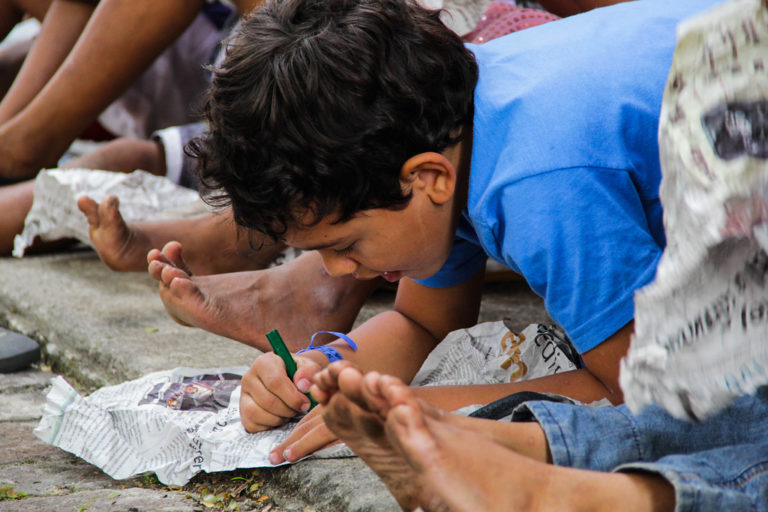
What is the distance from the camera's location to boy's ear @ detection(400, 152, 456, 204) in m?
1.20

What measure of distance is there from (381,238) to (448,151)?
162mm

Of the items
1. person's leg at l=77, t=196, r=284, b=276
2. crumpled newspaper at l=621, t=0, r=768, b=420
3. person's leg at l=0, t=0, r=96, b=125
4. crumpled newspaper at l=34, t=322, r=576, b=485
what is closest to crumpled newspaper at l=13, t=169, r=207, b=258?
person's leg at l=77, t=196, r=284, b=276

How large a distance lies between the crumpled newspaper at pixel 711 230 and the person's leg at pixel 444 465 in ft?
0.35

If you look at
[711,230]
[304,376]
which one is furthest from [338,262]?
[711,230]

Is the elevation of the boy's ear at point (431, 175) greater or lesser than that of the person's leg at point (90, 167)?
greater

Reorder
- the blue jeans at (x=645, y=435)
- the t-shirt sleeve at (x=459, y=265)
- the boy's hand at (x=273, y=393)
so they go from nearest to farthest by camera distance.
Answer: the blue jeans at (x=645, y=435) < the boy's hand at (x=273, y=393) < the t-shirt sleeve at (x=459, y=265)

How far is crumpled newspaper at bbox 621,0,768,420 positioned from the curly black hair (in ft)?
1.44

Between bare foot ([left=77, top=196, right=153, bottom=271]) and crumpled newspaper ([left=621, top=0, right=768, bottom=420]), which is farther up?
crumpled newspaper ([left=621, top=0, right=768, bottom=420])

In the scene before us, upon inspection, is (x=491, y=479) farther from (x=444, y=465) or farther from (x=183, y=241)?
(x=183, y=241)

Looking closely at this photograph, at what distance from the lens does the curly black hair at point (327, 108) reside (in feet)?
3.73

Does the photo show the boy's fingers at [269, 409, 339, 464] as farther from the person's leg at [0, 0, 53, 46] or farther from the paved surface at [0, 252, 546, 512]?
the person's leg at [0, 0, 53, 46]

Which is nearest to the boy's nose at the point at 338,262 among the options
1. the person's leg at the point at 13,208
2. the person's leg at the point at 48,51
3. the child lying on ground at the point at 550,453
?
the child lying on ground at the point at 550,453

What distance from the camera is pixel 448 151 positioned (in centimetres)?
125

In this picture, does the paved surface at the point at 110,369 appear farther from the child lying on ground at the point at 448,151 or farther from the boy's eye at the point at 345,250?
the boy's eye at the point at 345,250
